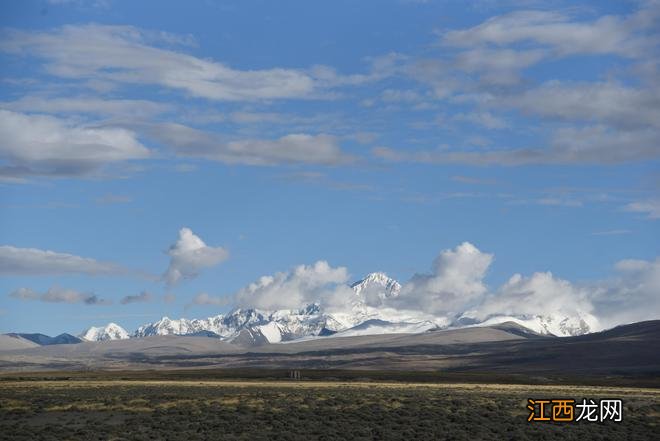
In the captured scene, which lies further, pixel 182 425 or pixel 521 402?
pixel 521 402

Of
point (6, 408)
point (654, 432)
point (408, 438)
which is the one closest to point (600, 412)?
point (654, 432)

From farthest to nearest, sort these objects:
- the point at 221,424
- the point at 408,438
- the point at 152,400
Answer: the point at 152,400, the point at 221,424, the point at 408,438

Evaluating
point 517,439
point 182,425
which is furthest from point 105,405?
point 517,439

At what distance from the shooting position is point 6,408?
7775cm

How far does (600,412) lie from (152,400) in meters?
38.5

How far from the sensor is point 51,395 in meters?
91.1

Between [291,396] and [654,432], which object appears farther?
[291,396]

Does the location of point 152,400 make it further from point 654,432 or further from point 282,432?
point 654,432

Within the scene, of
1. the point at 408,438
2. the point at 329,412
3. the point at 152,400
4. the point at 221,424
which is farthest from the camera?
the point at 152,400

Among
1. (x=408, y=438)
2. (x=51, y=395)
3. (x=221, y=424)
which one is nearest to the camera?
(x=408, y=438)

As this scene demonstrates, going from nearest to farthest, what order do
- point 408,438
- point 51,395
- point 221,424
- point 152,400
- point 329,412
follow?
point 408,438, point 221,424, point 329,412, point 152,400, point 51,395

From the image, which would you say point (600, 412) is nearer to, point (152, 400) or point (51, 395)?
point (152, 400)

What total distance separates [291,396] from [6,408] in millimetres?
25629

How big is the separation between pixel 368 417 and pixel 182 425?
47.2ft
